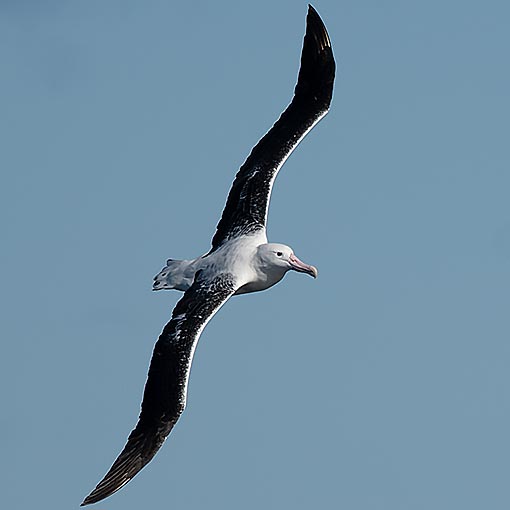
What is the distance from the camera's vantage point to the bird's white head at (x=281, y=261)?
2755 centimetres

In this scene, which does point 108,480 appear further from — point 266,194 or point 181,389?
point 266,194

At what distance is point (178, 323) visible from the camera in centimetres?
2630

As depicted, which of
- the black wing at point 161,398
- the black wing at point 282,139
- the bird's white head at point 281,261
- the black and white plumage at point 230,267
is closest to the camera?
the black wing at point 161,398

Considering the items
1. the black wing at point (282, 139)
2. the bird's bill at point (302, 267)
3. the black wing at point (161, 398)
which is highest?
the black wing at point (282, 139)

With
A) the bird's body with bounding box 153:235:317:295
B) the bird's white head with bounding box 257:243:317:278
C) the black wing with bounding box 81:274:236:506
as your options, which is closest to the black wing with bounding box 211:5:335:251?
the bird's body with bounding box 153:235:317:295

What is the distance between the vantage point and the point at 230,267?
27.4 metres

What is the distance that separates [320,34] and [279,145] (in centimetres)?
234

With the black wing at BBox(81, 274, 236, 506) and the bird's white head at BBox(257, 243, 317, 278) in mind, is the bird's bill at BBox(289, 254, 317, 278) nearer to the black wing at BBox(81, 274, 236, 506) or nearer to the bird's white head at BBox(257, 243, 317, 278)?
the bird's white head at BBox(257, 243, 317, 278)

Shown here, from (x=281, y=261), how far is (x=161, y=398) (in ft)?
10.7

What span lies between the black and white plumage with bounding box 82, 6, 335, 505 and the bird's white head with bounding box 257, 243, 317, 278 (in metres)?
0.02

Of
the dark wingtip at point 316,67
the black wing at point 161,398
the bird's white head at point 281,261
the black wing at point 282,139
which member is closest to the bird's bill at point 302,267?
the bird's white head at point 281,261

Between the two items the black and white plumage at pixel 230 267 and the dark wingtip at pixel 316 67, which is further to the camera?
the dark wingtip at pixel 316 67

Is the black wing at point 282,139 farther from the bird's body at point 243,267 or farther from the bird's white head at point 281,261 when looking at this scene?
the bird's white head at point 281,261

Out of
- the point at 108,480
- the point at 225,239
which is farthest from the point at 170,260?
the point at 108,480
